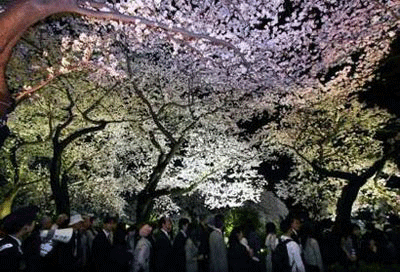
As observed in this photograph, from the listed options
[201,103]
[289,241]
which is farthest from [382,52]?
[289,241]

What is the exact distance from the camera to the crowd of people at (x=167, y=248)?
221 inches

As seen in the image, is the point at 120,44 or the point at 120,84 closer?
the point at 120,44

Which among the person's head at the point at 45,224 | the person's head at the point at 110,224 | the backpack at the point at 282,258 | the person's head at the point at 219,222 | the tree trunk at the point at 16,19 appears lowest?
the backpack at the point at 282,258

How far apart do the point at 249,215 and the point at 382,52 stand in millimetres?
11579

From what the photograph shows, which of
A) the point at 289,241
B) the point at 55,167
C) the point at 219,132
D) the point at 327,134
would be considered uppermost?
the point at 219,132

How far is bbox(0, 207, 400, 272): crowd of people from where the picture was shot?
562cm

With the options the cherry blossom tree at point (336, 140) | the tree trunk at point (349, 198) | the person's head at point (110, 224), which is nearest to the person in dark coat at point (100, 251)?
the person's head at point (110, 224)

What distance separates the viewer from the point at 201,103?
1847 cm

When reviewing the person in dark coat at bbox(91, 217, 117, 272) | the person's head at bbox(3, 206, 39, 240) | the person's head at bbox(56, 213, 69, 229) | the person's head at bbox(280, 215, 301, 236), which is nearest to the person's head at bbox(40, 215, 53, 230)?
the person's head at bbox(56, 213, 69, 229)

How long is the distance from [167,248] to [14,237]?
3.67m

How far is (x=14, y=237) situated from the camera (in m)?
4.64

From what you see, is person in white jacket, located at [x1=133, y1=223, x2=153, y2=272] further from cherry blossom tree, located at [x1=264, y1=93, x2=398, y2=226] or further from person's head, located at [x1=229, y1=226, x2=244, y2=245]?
cherry blossom tree, located at [x1=264, y1=93, x2=398, y2=226]

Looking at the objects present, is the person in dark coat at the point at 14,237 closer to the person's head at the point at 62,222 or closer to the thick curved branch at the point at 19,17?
the thick curved branch at the point at 19,17

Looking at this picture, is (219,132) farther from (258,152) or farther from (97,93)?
(97,93)
